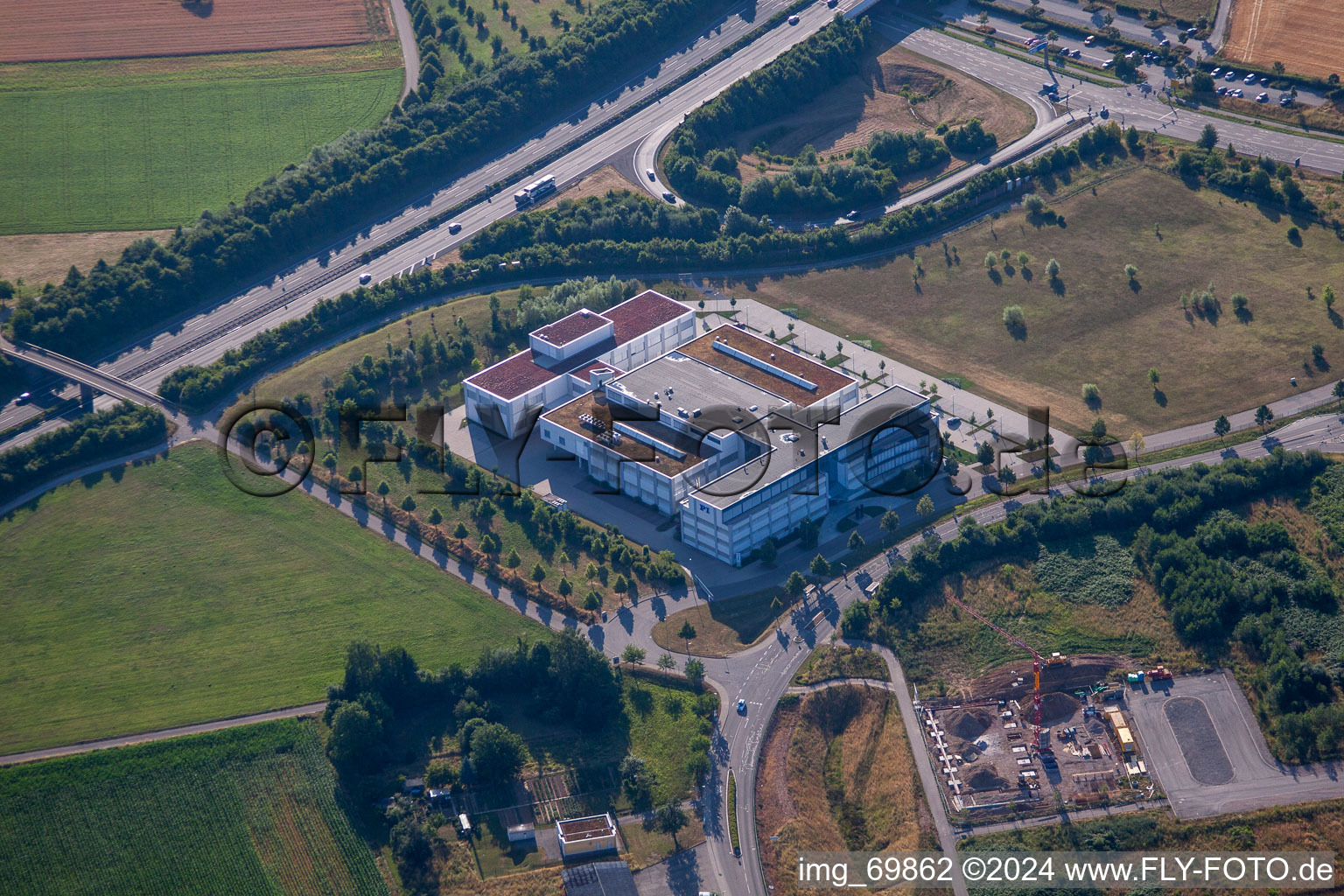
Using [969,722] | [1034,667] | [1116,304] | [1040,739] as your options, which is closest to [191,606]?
[969,722]

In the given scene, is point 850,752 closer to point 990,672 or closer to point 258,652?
point 990,672

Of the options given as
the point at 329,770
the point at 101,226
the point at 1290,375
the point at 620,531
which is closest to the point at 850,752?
the point at 620,531

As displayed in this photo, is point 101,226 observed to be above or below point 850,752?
above

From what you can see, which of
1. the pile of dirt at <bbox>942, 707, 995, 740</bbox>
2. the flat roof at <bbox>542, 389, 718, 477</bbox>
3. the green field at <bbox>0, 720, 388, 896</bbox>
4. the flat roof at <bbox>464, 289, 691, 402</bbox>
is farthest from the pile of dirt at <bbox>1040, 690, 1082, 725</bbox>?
the flat roof at <bbox>464, 289, 691, 402</bbox>

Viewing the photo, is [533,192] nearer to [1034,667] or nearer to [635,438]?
[635,438]

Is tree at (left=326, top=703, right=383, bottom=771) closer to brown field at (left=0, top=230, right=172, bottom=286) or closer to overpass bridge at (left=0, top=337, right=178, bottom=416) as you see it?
overpass bridge at (left=0, top=337, right=178, bottom=416)
